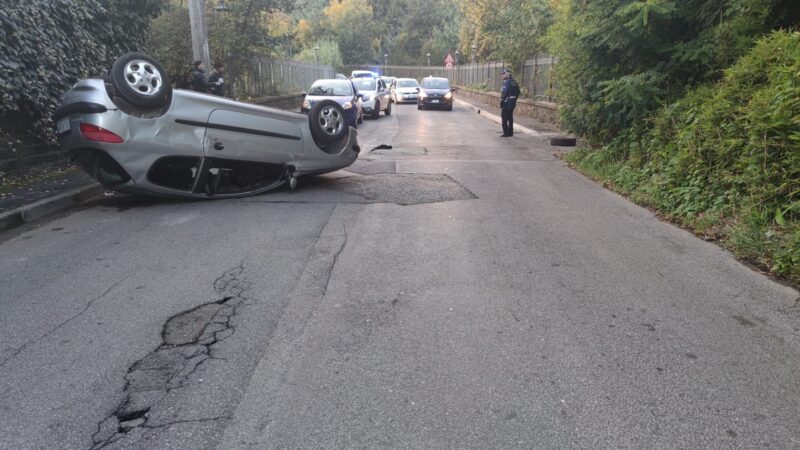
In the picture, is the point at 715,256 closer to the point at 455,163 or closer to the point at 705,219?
the point at 705,219

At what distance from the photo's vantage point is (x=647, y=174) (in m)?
8.84

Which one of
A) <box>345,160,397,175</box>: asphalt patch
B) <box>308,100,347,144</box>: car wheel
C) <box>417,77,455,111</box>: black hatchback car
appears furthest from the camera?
<box>417,77,455,111</box>: black hatchback car

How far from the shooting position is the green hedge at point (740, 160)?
5.75 m

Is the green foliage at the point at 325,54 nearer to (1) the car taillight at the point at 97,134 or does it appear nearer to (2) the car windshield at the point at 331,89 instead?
(2) the car windshield at the point at 331,89

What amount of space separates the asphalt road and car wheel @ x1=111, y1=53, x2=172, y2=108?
1.47 metres

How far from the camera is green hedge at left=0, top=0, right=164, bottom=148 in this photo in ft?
27.5

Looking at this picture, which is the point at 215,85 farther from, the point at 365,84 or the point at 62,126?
the point at 365,84

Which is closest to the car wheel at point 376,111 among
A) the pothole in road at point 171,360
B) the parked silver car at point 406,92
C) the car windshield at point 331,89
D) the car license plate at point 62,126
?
the car windshield at point 331,89

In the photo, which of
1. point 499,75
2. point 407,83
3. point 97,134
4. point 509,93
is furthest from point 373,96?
point 97,134

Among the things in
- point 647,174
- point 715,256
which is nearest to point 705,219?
point 715,256

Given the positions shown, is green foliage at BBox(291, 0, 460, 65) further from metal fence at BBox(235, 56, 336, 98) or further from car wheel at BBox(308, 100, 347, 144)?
car wheel at BBox(308, 100, 347, 144)

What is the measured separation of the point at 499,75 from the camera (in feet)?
112

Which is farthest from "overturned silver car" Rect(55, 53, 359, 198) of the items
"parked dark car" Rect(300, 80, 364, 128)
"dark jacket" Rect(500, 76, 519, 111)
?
"parked dark car" Rect(300, 80, 364, 128)

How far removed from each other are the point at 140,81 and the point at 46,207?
6.79ft
